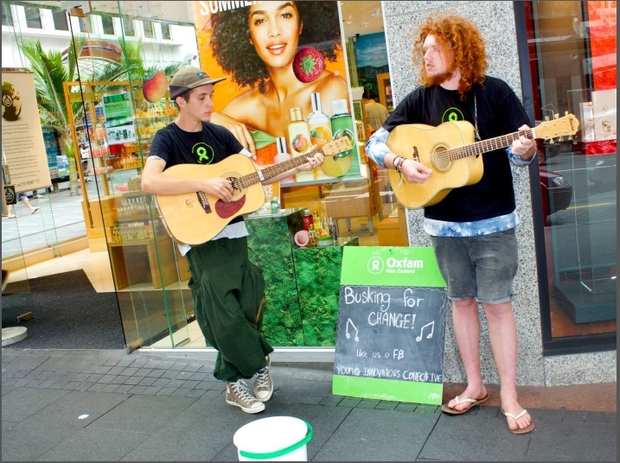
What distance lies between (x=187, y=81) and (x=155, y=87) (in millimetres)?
1387

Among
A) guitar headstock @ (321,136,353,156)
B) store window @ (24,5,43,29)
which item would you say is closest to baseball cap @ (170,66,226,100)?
guitar headstock @ (321,136,353,156)

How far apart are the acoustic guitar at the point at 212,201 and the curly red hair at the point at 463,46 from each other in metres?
0.72

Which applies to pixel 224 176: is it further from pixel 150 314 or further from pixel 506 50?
pixel 150 314

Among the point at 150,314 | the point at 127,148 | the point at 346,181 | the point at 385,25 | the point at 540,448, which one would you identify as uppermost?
the point at 385,25

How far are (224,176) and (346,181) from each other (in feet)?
3.64

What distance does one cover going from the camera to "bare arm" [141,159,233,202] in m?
3.76

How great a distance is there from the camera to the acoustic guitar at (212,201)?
3.81 meters

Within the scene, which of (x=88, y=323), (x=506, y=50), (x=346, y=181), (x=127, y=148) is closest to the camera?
(x=506, y=50)

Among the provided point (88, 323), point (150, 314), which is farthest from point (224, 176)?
point (88, 323)

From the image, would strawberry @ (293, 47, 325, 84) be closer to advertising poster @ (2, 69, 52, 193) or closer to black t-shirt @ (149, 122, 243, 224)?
black t-shirt @ (149, 122, 243, 224)

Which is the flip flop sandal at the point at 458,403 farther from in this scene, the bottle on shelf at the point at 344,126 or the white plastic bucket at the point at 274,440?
the bottle on shelf at the point at 344,126

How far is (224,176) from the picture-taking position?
3.88 meters

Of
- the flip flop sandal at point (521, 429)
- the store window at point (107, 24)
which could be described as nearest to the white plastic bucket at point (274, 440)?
the flip flop sandal at point (521, 429)

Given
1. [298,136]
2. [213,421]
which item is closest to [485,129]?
[298,136]
